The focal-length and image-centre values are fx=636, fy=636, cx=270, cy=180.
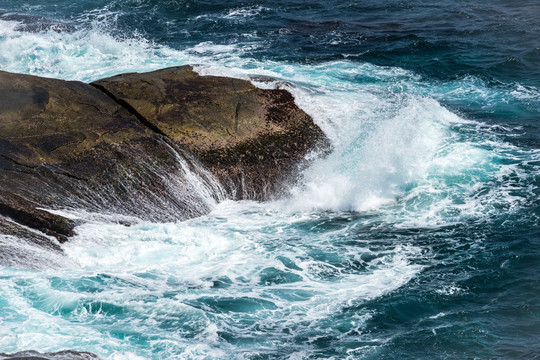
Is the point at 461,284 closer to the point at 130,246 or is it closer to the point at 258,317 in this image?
the point at 258,317

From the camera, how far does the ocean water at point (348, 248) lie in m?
8.64

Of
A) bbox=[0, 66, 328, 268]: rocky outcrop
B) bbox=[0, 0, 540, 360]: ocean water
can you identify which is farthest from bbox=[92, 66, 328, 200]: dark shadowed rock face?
bbox=[0, 0, 540, 360]: ocean water

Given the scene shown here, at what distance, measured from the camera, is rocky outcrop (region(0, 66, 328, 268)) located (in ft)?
35.3

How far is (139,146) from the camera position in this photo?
11766mm

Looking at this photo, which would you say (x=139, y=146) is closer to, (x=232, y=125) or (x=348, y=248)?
(x=232, y=125)

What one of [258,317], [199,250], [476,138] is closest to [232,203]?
[199,250]

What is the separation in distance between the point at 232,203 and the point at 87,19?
17.5 metres

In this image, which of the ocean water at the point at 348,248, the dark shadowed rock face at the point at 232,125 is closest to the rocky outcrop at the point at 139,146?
the dark shadowed rock face at the point at 232,125

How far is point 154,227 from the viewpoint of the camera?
36.8 feet

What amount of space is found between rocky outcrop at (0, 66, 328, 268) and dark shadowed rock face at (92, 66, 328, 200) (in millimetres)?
20

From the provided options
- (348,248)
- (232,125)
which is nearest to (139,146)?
(232,125)

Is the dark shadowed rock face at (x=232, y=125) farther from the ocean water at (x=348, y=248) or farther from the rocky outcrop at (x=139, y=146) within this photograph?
the ocean water at (x=348, y=248)

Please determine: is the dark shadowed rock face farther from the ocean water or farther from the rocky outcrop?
the ocean water

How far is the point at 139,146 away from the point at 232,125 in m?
1.92
